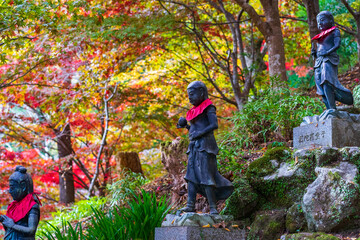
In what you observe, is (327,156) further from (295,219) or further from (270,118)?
(270,118)

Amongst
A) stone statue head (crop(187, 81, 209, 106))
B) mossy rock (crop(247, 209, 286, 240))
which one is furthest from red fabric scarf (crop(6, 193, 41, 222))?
mossy rock (crop(247, 209, 286, 240))

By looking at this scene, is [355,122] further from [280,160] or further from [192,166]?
[192,166]

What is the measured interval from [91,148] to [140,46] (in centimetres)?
354

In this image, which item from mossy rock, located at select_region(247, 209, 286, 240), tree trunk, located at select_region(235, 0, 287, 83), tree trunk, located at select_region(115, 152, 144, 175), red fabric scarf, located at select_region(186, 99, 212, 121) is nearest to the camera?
red fabric scarf, located at select_region(186, 99, 212, 121)

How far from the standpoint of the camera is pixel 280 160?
591 cm

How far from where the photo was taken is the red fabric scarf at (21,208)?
463 cm

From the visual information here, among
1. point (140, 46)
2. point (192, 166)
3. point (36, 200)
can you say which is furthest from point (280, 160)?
point (140, 46)

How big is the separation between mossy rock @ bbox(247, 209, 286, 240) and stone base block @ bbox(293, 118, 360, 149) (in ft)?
4.13

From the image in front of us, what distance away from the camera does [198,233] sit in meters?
4.20

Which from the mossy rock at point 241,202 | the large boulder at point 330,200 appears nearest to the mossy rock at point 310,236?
the large boulder at point 330,200

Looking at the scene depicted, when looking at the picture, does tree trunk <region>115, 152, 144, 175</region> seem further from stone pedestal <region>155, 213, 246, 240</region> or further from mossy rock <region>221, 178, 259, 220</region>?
stone pedestal <region>155, 213, 246, 240</region>

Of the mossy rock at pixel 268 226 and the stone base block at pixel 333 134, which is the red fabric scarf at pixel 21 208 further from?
the stone base block at pixel 333 134

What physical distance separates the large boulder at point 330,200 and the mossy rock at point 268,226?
1.45ft

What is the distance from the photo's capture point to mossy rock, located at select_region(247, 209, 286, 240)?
4.98 m
